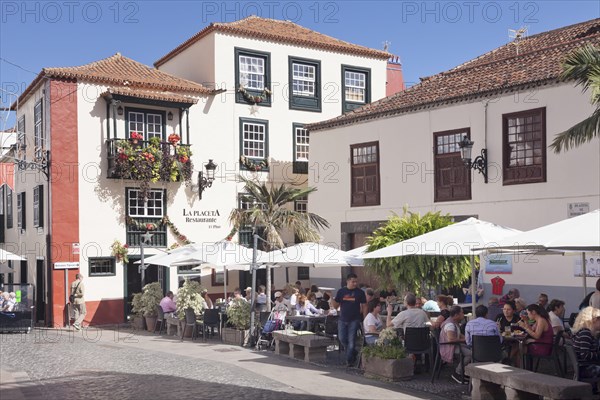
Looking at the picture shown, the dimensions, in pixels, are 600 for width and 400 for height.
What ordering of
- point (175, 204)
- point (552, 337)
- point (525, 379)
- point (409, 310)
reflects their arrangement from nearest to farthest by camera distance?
point (525, 379)
point (552, 337)
point (409, 310)
point (175, 204)

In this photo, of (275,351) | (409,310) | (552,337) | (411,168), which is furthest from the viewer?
(411,168)

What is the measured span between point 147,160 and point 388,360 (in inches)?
570

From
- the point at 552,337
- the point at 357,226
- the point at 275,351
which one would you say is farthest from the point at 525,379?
the point at 357,226

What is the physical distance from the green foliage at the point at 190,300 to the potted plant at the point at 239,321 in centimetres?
163

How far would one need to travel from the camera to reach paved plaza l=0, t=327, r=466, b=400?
36.4 ft

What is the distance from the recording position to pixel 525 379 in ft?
29.7

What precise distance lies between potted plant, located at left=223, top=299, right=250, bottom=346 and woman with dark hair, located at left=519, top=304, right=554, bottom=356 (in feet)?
24.9

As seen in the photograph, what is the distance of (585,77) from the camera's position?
13672 mm

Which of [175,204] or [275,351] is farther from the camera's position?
[175,204]

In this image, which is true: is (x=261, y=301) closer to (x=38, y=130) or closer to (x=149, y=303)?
(x=149, y=303)

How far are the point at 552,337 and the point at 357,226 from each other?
13.8 metres

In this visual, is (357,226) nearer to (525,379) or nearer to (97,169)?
(97,169)

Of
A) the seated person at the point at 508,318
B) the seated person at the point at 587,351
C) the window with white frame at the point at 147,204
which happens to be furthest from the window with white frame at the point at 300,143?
the seated person at the point at 587,351

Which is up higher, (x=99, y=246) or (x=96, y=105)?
(x=96, y=105)
